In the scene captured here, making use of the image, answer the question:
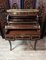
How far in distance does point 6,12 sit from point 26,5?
0.47 meters

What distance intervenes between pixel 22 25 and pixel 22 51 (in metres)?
0.55

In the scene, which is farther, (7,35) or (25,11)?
(25,11)

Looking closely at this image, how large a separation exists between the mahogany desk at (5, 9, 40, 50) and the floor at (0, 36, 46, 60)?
0.29 m

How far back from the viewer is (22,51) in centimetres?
241

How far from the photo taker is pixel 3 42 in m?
2.71

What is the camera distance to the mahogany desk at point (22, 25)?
89.2 inches

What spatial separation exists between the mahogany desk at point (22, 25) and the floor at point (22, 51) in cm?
29

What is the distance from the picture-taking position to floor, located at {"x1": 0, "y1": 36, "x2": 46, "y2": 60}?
2.25 m

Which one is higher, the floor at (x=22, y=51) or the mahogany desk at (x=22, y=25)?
the mahogany desk at (x=22, y=25)

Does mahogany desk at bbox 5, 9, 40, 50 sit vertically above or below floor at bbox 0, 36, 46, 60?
above

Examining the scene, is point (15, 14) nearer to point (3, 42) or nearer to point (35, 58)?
point (3, 42)

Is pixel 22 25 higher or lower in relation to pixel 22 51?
higher

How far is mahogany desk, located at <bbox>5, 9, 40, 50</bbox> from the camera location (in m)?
2.27

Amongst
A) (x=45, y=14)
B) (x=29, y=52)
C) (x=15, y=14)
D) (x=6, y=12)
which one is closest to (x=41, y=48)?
(x=29, y=52)
